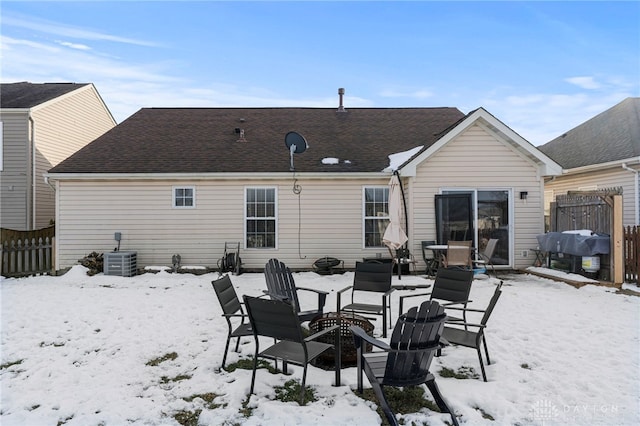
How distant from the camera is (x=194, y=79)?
1534 centimetres

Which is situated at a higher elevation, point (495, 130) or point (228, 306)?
point (495, 130)

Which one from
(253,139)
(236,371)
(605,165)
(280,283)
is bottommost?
(236,371)

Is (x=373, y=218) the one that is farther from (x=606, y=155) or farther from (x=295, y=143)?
(x=606, y=155)

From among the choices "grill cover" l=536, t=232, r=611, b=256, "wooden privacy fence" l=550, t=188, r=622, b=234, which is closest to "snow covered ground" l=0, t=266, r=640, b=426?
"grill cover" l=536, t=232, r=611, b=256

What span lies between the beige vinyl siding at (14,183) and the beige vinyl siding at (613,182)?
66.1ft

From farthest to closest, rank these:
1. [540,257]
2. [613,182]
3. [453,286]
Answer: [613,182], [540,257], [453,286]

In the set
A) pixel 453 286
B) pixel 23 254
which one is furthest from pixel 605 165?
pixel 23 254

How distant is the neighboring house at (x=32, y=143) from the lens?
531 inches

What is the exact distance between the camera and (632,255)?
8.70 metres

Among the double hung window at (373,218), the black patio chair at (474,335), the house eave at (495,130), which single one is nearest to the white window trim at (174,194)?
the double hung window at (373,218)

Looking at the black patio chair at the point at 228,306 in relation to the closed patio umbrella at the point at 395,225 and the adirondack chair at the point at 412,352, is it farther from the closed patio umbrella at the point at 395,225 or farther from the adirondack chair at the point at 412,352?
the closed patio umbrella at the point at 395,225

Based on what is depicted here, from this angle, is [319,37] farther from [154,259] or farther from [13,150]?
[13,150]

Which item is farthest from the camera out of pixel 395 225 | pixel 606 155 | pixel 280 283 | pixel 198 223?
pixel 606 155

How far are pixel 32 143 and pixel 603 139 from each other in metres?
21.3
